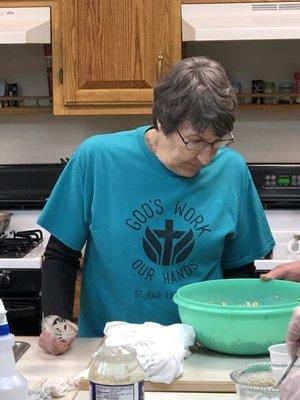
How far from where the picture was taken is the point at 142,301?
1730 mm

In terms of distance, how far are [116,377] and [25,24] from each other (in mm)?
2251

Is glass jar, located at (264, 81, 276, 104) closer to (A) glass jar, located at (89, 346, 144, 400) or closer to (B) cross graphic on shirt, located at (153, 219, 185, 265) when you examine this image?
(B) cross graphic on shirt, located at (153, 219, 185, 265)

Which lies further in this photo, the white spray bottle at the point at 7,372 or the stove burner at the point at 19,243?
the stove burner at the point at 19,243

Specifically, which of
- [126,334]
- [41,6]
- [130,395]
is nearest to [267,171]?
[41,6]

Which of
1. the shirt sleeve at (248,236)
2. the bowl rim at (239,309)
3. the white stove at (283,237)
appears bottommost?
the white stove at (283,237)

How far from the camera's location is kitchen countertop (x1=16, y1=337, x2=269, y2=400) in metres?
1.37

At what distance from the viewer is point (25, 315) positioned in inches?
107

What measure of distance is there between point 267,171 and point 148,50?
2.53ft

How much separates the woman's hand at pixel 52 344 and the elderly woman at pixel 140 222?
0.40 ft

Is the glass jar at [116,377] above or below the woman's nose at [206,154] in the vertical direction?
below

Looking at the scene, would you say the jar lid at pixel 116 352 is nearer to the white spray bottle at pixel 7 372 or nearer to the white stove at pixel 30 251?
the white spray bottle at pixel 7 372

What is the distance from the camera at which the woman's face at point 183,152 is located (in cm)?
166

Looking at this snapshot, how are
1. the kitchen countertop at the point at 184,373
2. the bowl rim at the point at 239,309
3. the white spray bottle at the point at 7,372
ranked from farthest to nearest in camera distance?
the bowl rim at the point at 239,309, the kitchen countertop at the point at 184,373, the white spray bottle at the point at 7,372

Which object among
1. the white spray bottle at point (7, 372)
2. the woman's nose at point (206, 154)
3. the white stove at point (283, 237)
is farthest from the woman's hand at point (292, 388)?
the white stove at point (283, 237)
